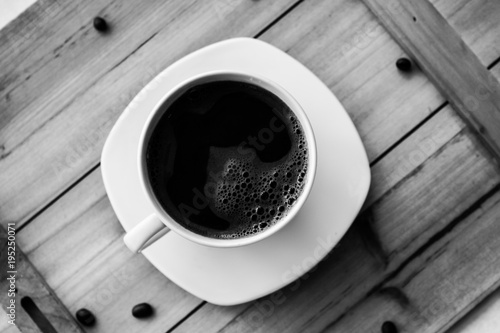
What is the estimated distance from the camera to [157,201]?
29.7 inches

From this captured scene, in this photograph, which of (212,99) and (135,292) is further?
(135,292)

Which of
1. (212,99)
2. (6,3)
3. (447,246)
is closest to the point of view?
(212,99)

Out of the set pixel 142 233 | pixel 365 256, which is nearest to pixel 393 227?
pixel 365 256

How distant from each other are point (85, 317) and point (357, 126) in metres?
0.52

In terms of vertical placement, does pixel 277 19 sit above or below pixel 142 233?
above

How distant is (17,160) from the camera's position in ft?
3.10

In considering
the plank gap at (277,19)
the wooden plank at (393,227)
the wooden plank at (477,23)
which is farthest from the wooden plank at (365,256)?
the plank gap at (277,19)

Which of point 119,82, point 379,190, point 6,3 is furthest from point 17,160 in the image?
point 379,190

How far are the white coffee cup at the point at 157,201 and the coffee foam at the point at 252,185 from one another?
3 cm

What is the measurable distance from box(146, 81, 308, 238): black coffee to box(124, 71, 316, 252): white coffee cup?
0.02 metres

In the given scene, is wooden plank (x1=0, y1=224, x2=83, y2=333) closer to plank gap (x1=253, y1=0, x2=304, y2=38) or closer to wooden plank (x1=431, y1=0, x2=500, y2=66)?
plank gap (x1=253, y1=0, x2=304, y2=38)

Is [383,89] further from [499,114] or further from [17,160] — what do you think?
[17,160]

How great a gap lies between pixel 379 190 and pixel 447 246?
0.45 ft

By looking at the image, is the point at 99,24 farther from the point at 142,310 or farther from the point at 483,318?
the point at 483,318
